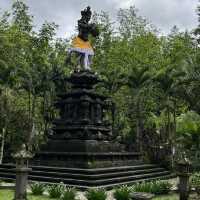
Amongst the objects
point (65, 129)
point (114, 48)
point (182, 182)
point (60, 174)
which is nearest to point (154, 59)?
point (114, 48)

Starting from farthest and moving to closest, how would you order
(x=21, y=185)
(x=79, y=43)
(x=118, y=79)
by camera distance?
(x=118, y=79) < (x=79, y=43) < (x=21, y=185)

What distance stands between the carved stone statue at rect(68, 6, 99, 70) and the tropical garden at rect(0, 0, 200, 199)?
22.0 ft

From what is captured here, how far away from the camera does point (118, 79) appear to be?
3200cm

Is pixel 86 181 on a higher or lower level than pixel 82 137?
lower

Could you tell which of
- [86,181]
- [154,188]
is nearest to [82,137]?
[86,181]

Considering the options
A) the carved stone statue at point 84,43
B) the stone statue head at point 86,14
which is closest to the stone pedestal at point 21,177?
the carved stone statue at point 84,43

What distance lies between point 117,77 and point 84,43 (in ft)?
27.2

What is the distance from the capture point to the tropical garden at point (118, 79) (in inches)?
1186

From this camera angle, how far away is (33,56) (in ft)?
122

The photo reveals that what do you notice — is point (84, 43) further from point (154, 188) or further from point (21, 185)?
point (21, 185)

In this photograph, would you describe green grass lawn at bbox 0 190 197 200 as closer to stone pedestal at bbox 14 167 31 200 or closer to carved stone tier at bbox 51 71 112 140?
stone pedestal at bbox 14 167 31 200

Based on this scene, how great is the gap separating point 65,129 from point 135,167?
452cm

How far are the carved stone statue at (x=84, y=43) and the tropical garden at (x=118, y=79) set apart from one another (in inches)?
264

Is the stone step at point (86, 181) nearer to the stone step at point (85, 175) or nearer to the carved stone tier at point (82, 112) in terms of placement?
the stone step at point (85, 175)
